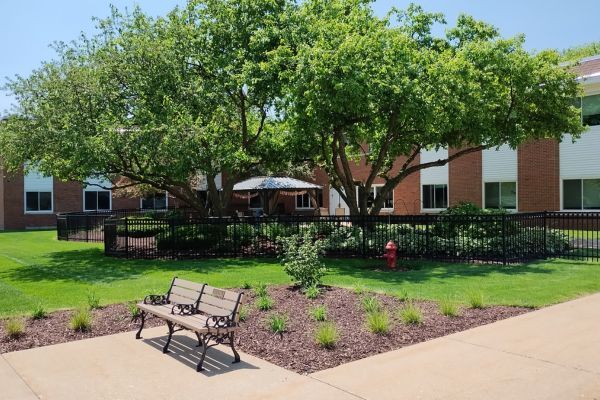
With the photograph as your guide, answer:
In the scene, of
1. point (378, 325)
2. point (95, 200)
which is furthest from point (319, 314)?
point (95, 200)

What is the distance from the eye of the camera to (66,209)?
36.7 m

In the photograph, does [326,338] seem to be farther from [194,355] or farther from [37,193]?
[37,193]

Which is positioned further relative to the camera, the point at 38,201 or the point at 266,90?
the point at 38,201

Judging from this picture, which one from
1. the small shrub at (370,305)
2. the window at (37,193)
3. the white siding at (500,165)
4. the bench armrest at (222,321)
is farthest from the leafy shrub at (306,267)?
the window at (37,193)

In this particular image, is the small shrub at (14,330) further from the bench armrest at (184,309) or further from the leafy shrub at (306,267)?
the leafy shrub at (306,267)

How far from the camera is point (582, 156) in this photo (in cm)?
2308

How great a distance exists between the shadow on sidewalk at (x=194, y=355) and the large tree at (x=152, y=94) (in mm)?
8970

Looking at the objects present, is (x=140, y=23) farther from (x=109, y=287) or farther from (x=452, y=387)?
(x=452, y=387)

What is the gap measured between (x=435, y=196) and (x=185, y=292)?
79.7 ft

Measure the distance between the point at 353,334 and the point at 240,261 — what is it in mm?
8974

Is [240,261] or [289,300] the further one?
[240,261]

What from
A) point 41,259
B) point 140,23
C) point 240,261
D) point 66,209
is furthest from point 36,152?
point 66,209

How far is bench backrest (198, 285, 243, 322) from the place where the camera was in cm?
598

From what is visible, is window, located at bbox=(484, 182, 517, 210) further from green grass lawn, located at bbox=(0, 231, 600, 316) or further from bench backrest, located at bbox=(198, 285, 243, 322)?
bench backrest, located at bbox=(198, 285, 243, 322)
